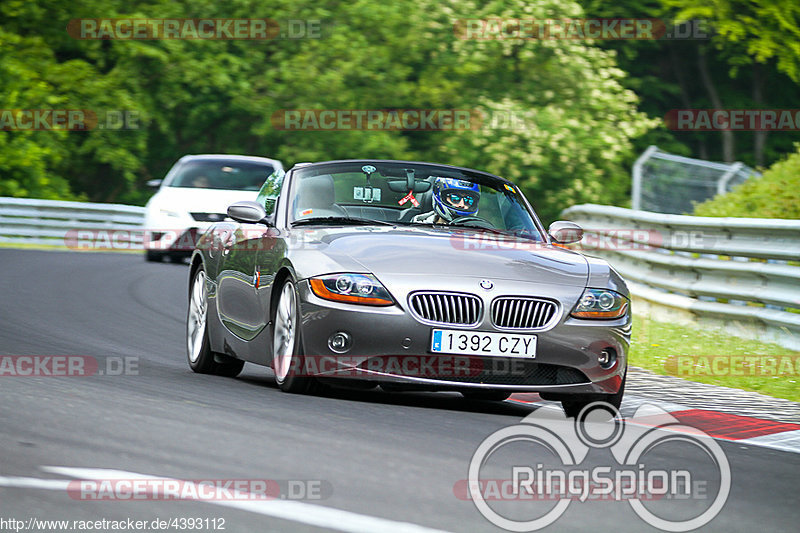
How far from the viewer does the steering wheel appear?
9.12m

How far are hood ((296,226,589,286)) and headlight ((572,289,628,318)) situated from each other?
0.34ft

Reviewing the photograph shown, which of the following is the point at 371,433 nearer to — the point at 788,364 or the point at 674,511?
the point at 674,511

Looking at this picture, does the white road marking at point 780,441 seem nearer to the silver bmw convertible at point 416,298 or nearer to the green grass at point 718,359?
the silver bmw convertible at point 416,298

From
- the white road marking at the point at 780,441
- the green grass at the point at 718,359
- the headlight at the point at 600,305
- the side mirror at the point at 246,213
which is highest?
the side mirror at the point at 246,213

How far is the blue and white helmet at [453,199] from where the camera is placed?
9.13m

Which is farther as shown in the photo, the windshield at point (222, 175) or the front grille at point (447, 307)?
the windshield at point (222, 175)

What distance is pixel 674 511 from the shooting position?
17.6ft

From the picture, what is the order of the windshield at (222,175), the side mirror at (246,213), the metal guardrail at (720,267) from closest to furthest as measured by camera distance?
1. the side mirror at (246,213)
2. the metal guardrail at (720,267)
3. the windshield at (222,175)

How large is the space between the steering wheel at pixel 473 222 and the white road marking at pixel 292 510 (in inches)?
161

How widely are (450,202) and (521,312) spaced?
61.3 inches

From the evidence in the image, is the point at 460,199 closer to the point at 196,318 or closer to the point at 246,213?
Result: the point at 246,213

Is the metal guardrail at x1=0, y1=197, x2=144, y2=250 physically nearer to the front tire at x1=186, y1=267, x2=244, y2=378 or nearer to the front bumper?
Answer: the front tire at x1=186, y1=267, x2=244, y2=378

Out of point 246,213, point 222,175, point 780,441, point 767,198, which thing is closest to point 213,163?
point 222,175

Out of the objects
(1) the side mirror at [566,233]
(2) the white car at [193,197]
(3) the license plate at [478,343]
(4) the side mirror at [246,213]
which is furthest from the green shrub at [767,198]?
(3) the license plate at [478,343]
